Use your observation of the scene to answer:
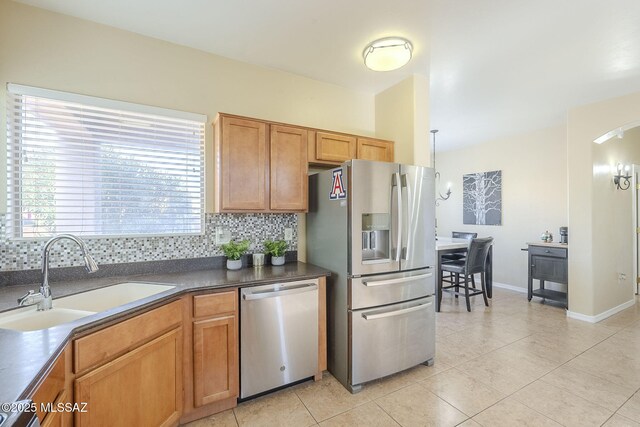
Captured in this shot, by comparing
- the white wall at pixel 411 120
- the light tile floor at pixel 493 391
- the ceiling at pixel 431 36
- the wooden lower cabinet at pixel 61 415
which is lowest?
the light tile floor at pixel 493 391

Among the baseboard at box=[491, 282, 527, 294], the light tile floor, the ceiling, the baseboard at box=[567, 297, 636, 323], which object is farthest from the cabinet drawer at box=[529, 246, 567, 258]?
the ceiling

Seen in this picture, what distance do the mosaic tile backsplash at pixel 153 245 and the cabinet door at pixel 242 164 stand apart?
35cm

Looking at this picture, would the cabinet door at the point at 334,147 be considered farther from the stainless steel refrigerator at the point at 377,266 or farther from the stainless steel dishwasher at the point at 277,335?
the stainless steel dishwasher at the point at 277,335

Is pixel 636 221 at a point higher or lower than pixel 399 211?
lower

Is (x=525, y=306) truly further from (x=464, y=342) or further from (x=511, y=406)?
(x=511, y=406)

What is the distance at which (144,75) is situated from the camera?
225 centimetres

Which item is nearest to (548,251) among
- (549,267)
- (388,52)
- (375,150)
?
(549,267)

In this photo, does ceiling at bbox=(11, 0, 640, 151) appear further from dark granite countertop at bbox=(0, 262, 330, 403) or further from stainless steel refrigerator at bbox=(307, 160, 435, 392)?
dark granite countertop at bbox=(0, 262, 330, 403)

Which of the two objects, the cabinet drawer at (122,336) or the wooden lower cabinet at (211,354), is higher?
the cabinet drawer at (122,336)

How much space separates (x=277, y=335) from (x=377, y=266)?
3.05 feet

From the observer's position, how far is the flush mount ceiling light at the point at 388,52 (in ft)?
7.32

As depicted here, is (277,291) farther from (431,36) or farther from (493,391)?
(431,36)

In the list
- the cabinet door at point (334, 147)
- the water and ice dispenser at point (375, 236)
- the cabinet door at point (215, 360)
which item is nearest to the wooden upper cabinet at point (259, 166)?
the cabinet door at point (334, 147)

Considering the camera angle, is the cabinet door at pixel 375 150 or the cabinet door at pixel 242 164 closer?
the cabinet door at pixel 242 164
